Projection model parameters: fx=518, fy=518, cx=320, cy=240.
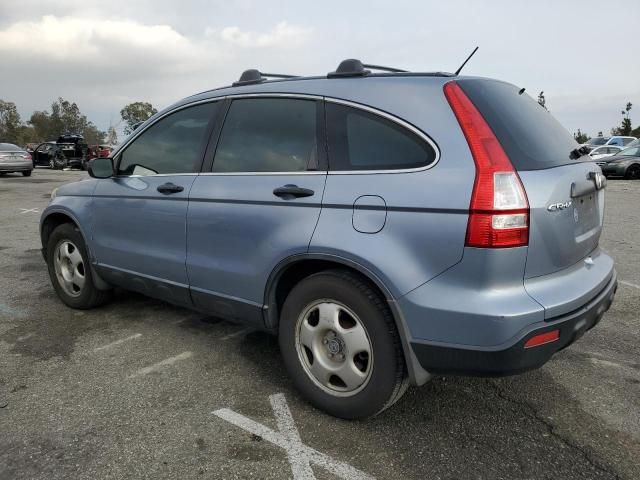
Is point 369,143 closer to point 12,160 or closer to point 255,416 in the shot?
point 255,416

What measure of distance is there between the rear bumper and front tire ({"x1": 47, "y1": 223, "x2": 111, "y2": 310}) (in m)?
2.99

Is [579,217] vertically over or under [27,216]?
over

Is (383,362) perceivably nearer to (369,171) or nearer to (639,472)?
(369,171)

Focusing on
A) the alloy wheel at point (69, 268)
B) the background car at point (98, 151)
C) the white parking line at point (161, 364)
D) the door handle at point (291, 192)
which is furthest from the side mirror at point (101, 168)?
the background car at point (98, 151)

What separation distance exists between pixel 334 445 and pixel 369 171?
1.31 m

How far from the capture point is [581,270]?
249 centimetres

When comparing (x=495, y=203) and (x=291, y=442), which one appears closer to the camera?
(x=495, y=203)

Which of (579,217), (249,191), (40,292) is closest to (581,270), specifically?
(579,217)

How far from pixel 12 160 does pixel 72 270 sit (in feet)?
57.2

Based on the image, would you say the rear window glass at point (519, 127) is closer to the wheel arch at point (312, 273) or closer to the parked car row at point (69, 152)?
the wheel arch at point (312, 273)

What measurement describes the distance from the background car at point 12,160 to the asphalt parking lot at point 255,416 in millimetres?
17524

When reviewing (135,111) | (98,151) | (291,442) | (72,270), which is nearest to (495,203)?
(291,442)

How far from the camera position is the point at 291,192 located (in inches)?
105

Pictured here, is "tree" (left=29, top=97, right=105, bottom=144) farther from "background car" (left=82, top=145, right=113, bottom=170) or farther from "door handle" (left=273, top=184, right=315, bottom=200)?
"door handle" (left=273, top=184, right=315, bottom=200)
